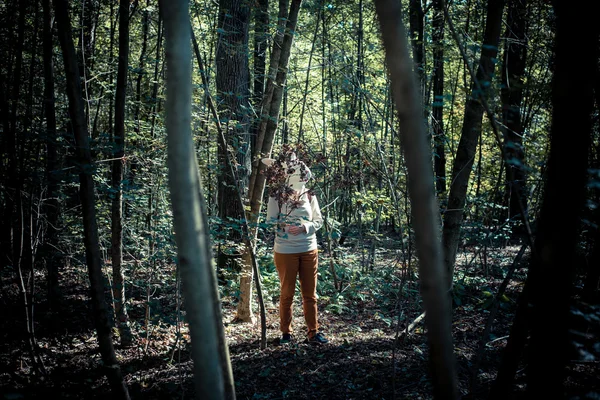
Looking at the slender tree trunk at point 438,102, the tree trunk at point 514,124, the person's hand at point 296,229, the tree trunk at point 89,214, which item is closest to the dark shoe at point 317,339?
the person's hand at point 296,229

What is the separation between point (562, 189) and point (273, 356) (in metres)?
3.59

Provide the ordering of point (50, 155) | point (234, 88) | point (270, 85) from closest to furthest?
point (50, 155) → point (270, 85) → point (234, 88)

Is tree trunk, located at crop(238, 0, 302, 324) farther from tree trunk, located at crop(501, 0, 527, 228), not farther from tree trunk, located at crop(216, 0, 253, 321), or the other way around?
tree trunk, located at crop(501, 0, 527, 228)

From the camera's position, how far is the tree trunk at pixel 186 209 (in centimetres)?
120

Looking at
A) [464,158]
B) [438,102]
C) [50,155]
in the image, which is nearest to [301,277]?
[464,158]

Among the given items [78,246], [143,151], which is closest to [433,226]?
[143,151]

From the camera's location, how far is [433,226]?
113 centimetres

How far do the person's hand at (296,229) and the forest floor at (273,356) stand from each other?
1330 millimetres

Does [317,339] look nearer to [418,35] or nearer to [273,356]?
[273,356]

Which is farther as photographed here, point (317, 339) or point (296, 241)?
point (317, 339)

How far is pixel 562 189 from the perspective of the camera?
65.7 inches

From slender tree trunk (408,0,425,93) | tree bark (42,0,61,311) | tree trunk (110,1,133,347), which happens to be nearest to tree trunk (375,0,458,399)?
tree bark (42,0,61,311)

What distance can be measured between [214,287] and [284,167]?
8.29ft

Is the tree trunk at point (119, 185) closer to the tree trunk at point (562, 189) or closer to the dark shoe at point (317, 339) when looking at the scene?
the dark shoe at point (317, 339)
